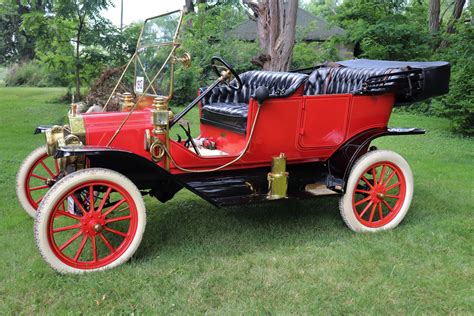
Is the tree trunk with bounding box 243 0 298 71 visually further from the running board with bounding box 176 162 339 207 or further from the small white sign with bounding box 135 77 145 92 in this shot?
the small white sign with bounding box 135 77 145 92

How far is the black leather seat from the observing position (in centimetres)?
365

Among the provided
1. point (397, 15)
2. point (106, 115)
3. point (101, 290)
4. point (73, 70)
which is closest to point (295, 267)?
point (101, 290)

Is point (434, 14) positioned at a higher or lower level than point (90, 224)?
higher

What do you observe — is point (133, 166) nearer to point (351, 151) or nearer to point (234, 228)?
point (234, 228)

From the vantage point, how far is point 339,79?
4215 millimetres

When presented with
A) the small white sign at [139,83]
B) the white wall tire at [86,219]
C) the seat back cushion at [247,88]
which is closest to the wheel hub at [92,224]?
the white wall tire at [86,219]

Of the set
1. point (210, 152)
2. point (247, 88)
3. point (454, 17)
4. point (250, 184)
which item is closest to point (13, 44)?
point (454, 17)

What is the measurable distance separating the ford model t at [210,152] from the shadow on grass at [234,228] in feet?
0.83

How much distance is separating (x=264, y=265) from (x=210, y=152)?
110 centimetres

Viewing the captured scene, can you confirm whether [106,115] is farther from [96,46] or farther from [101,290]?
[96,46]

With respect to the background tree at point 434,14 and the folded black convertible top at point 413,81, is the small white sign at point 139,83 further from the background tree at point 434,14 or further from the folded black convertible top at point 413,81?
the background tree at point 434,14

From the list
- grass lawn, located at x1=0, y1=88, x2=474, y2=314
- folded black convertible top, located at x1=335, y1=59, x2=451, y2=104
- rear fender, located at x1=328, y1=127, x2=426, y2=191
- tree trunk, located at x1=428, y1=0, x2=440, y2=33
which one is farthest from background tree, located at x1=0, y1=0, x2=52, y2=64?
folded black convertible top, located at x1=335, y1=59, x2=451, y2=104

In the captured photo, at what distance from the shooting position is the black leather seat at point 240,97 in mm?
3646

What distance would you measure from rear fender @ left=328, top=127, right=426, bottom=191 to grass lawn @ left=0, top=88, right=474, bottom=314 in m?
0.44
